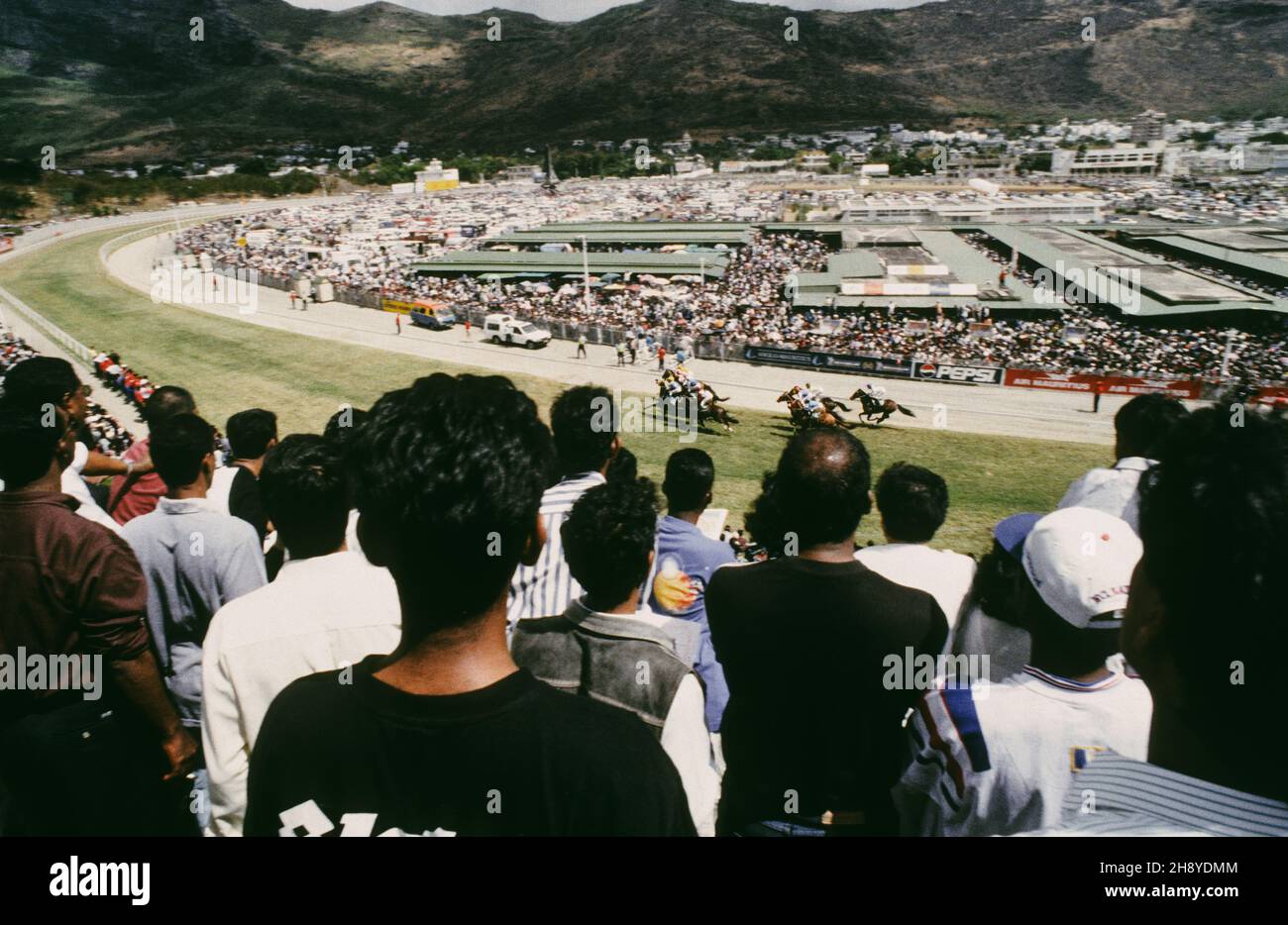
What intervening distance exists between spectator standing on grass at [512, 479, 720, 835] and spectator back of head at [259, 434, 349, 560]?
117 centimetres

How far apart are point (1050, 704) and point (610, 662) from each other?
1.35 metres

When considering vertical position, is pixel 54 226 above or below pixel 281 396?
above

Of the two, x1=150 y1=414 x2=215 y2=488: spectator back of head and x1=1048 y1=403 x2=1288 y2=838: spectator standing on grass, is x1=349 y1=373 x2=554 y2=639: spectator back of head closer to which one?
x1=1048 y1=403 x2=1288 y2=838: spectator standing on grass

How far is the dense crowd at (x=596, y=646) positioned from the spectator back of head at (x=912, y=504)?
0.02m

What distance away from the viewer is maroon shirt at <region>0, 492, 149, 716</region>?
2705 millimetres

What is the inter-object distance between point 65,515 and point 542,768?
8.75 ft

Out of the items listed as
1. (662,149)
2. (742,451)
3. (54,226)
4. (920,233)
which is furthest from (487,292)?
(662,149)

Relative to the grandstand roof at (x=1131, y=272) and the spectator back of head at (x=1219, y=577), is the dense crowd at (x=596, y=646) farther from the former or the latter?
the grandstand roof at (x=1131, y=272)

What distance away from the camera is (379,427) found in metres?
1.53

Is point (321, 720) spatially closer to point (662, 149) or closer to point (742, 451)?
point (742, 451)

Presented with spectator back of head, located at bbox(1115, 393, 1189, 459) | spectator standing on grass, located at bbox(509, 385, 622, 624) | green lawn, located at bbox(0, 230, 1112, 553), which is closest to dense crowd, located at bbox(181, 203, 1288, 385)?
green lawn, located at bbox(0, 230, 1112, 553)

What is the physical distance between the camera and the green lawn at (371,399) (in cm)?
1391

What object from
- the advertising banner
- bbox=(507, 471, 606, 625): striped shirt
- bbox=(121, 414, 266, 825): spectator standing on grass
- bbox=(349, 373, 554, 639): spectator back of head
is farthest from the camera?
the advertising banner

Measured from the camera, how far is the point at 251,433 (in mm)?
5367
